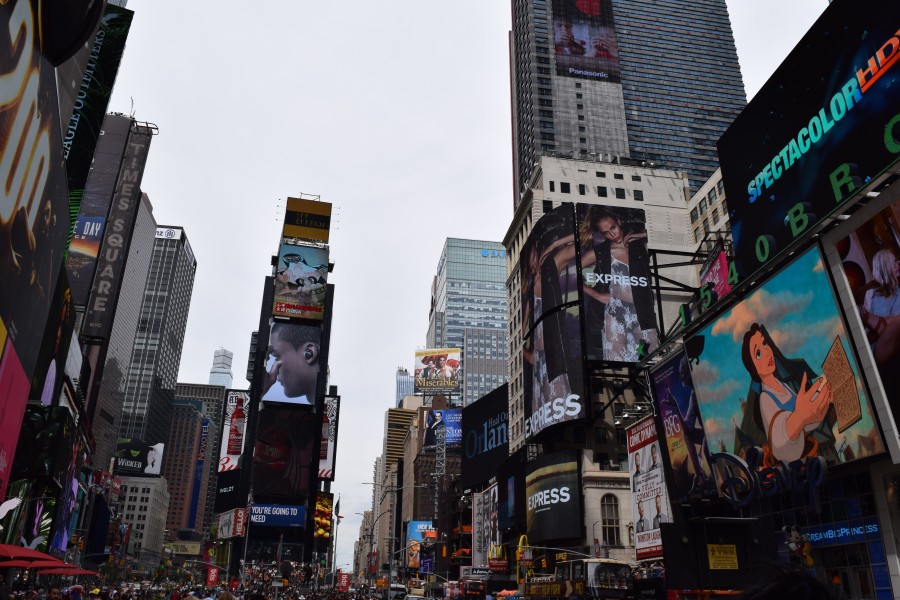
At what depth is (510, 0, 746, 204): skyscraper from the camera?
16125 centimetres

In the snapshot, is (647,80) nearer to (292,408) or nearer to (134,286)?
(292,408)

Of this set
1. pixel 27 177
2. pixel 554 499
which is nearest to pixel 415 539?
pixel 554 499

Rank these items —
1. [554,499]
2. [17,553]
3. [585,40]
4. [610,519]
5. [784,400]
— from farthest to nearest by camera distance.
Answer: [585,40] → [554,499] → [610,519] → [784,400] → [17,553]

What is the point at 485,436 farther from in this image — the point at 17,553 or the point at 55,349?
the point at 17,553

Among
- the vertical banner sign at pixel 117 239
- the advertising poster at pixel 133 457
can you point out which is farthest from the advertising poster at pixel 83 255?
the advertising poster at pixel 133 457

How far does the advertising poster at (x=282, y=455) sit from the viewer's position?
385ft

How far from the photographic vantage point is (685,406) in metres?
37.4

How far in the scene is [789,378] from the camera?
92.3 feet

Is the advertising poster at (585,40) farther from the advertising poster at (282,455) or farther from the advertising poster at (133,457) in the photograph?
the advertising poster at (133,457)

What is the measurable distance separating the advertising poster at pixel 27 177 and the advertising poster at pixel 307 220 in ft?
352

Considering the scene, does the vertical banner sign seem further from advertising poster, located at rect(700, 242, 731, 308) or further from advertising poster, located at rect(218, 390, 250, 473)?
advertising poster, located at rect(700, 242, 731, 308)

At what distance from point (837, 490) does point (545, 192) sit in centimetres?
6240

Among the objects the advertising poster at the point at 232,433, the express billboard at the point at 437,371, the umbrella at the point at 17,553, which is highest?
the express billboard at the point at 437,371

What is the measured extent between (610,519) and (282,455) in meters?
70.5
